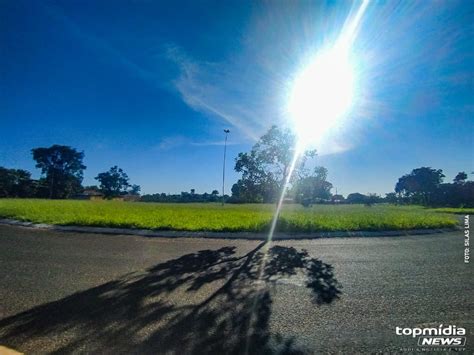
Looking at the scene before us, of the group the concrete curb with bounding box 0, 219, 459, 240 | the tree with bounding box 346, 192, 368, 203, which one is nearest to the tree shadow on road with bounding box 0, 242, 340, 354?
the concrete curb with bounding box 0, 219, 459, 240

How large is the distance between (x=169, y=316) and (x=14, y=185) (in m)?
101

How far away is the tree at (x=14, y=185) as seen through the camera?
249 ft

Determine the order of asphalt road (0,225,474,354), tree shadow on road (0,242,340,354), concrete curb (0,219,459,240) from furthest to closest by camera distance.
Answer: concrete curb (0,219,459,240), asphalt road (0,225,474,354), tree shadow on road (0,242,340,354)

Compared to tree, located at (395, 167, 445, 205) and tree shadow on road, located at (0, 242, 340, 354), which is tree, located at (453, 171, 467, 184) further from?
tree shadow on road, located at (0, 242, 340, 354)

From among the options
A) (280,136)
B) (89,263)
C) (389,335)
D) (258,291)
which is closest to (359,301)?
(389,335)

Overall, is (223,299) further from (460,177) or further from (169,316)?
(460,177)

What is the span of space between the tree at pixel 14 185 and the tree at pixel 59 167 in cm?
526

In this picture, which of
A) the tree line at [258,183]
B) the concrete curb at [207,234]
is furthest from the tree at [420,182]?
the concrete curb at [207,234]

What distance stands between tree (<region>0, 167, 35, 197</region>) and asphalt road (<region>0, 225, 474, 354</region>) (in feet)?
302

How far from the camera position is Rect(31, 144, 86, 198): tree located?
8544cm

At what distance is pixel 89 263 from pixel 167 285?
2967 mm

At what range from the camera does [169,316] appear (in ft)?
12.3

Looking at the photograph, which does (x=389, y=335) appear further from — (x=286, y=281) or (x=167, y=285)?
(x=167, y=285)

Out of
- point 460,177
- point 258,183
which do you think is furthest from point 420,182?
point 258,183
